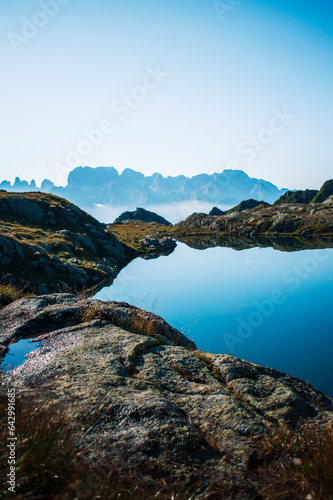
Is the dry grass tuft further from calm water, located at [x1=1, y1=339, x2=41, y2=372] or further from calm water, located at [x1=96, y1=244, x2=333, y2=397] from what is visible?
calm water, located at [x1=96, y1=244, x2=333, y2=397]

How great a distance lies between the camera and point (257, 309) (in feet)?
104

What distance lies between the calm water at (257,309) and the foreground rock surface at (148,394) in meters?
7.78

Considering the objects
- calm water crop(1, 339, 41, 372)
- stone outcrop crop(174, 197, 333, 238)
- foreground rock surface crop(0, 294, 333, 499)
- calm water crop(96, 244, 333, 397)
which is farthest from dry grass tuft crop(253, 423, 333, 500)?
stone outcrop crop(174, 197, 333, 238)

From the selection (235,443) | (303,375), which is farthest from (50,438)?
(303,375)

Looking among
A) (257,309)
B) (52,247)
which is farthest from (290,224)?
(52,247)

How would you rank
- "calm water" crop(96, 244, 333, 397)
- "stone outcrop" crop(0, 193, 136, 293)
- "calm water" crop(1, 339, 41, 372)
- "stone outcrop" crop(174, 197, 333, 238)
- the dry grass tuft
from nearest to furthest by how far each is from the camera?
the dry grass tuft, "calm water" crop(1, 339, 41, 372), "calm water" crop(96, 244, 333, 397), "stone outcrop" crop(0, 193, 136, 293), "stone outcrop" crop(174, 197, 333, 238)

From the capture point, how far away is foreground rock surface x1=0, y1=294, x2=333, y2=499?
4375 millimetres

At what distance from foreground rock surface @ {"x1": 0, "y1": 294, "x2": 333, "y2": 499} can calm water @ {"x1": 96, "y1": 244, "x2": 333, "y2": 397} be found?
7784mm

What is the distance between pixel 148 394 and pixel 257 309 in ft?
94.0

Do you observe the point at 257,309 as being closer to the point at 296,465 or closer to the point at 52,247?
the point at 296,465

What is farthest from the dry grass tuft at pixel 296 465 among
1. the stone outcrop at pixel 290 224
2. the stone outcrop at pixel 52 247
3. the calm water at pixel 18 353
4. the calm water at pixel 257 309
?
the stone outcrop at pixel 290 224

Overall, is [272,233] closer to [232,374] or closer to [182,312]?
[182,312]

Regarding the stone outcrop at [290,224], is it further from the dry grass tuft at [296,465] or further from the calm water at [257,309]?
the dry grass tuft at [296,465]

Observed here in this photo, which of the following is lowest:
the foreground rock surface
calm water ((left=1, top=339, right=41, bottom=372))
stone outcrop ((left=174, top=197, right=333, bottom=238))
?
the foreground rock surface
